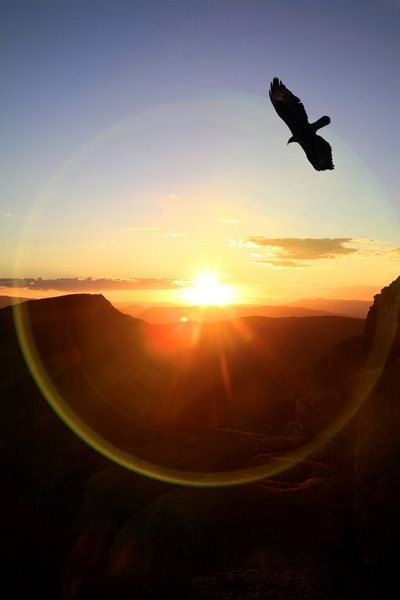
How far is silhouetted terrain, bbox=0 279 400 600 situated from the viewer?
10000 mm

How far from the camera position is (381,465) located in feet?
37.4

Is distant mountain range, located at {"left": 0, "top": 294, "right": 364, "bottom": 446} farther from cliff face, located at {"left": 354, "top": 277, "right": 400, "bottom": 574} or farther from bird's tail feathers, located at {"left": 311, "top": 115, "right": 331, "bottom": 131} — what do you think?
bird's tail feathers, located at {"left": 311, "top": 115, "right": 331, "bottom": 131}

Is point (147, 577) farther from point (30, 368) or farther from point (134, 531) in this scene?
point (30, 368)

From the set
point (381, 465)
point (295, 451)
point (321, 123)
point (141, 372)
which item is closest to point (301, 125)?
point (321, 123)

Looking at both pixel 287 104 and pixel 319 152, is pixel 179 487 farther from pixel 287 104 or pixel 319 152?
pixel 287 104

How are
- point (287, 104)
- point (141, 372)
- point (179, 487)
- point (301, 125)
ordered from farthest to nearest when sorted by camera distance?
point (141, 372)
point (179, 487)
point (301, 125)
point (287, 104)

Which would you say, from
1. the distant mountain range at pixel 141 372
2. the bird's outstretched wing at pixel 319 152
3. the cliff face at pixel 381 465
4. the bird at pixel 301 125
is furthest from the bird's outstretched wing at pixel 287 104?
the distant mountain range at pixel 141 372

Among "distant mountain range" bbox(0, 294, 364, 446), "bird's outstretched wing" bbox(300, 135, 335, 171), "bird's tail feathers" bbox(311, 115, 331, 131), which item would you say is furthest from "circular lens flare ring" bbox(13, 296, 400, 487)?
"distant mountain range" bbox(0, 294, 364, 446)

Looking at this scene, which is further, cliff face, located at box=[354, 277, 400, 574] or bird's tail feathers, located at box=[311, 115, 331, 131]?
bird's tail feathers, located at box=[311, 115, 331, 131]

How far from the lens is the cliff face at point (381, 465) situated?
993 centimetres

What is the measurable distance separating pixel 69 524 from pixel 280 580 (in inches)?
457

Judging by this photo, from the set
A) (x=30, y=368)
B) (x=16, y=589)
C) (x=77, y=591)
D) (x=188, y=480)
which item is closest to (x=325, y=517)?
(x=188, y=480)

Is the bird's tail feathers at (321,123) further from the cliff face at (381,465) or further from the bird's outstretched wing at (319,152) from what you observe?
the cliff face at (381,465)

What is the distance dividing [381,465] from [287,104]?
8.86 m
